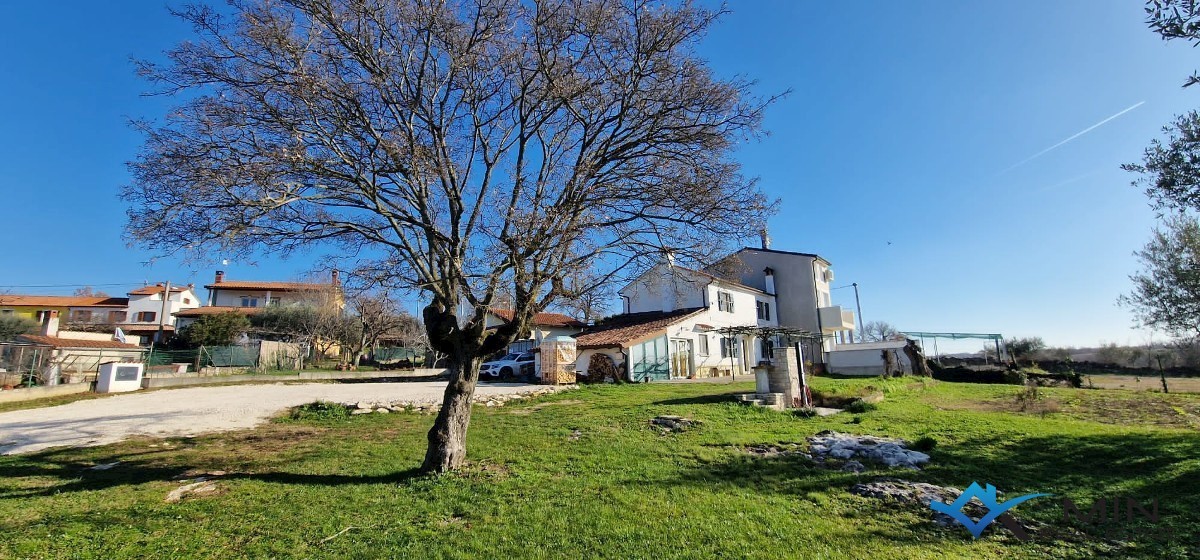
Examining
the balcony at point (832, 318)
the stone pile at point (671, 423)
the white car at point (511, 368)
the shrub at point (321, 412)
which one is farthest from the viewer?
the balcony at point (832, 318)

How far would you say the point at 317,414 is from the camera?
45.2ft

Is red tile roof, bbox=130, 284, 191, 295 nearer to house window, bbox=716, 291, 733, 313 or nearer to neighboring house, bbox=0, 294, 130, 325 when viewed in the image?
neighboring house, bbox=0, 294, 130, 325

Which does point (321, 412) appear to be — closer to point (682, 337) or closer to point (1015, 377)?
point (682, 337)

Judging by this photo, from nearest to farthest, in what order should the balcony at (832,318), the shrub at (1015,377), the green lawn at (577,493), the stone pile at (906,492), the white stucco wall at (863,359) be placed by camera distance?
1. the green lawn at (577,493)
2. the stone pile at (906,492)
3. the shrub at (1015,377)
4. the white stucco wall at (863,359)
5. the balcony at (832,318)

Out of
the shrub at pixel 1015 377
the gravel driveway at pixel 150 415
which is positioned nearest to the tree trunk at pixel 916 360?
the shrub at pixel 1015 377

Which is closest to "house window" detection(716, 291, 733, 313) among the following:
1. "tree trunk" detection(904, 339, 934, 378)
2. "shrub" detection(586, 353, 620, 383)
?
"shrub" detection(586, 353, 620, 383)

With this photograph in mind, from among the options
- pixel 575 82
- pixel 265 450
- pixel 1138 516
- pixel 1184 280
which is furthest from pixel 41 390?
pixel 1184 280

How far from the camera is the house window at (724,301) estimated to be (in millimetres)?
30484

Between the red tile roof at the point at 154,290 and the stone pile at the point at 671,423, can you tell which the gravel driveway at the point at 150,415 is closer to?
the stone pile at the point at 671,423

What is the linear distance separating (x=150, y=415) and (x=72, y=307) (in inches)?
2399

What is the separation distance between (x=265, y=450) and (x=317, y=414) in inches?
182

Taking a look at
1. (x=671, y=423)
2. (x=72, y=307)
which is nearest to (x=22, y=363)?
(x=671, y=423)

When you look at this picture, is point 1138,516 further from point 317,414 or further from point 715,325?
point 715,325

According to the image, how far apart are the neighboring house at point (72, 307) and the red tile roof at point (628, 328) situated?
186ft
